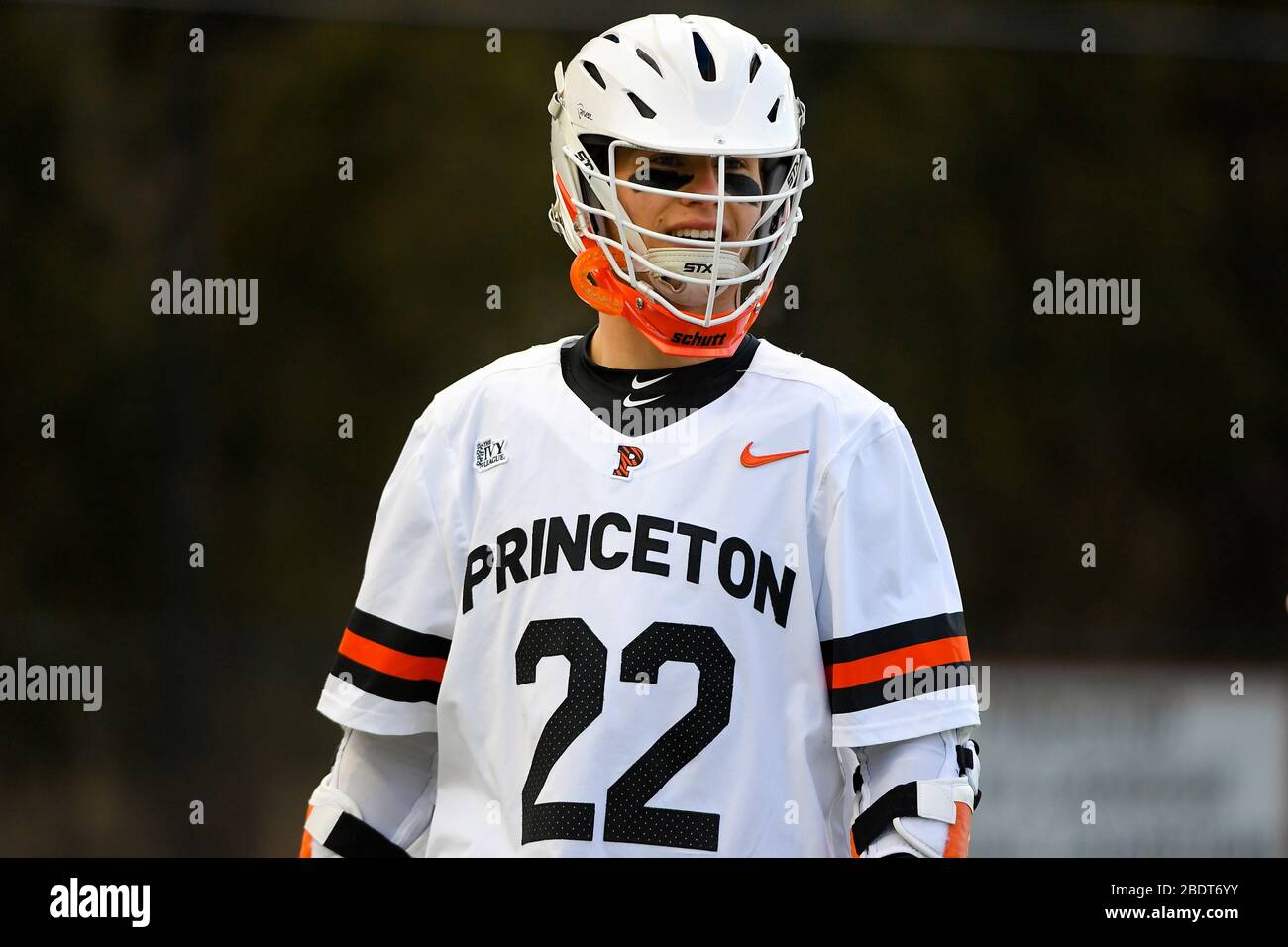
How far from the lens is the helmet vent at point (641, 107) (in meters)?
1.83

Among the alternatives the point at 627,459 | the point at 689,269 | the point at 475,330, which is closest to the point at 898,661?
the point at 627,459

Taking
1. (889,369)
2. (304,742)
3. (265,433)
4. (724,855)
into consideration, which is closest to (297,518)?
(265,433)

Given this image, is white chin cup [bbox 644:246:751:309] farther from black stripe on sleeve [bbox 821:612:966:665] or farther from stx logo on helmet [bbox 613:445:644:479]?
black stripe on sleeve [bbox 821:612:966:665]

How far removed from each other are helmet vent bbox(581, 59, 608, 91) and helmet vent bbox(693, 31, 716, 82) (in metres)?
0.12

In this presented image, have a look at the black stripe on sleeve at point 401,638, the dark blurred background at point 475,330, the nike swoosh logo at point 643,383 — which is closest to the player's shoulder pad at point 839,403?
the nike swoosh logo at point 643,383

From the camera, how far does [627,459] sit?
178 cm

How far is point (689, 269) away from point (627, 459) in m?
0.24

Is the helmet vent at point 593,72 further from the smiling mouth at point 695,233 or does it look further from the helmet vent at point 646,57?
the smiling mouth at point 695,233

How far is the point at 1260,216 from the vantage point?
15.3 feet

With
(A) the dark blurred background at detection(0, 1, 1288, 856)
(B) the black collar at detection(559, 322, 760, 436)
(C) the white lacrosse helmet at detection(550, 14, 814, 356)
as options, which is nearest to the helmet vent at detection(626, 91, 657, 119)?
(C) the white lacrosse helmet at detection(550, 14, 814, 356)

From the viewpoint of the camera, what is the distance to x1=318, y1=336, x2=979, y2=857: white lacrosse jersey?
1.66m

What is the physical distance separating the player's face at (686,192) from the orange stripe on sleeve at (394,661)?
591 mm

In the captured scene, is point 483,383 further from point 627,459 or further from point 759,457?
point 759,457

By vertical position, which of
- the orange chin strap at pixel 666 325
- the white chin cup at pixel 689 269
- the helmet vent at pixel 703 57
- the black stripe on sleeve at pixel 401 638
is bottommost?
the black stripe on sleeve at pixel 401 638
